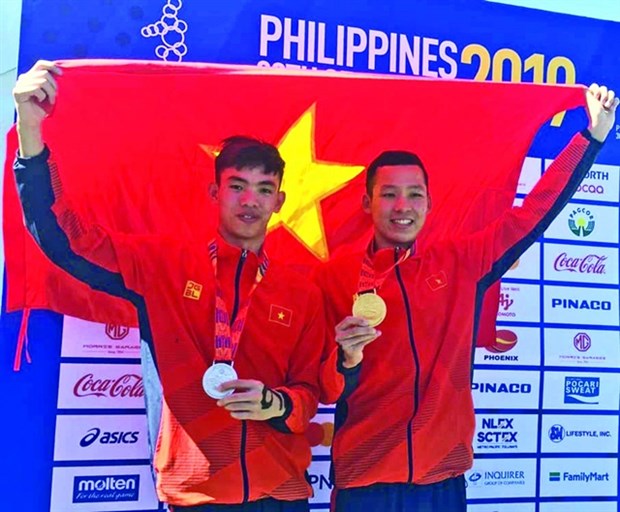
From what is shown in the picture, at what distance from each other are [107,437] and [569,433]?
7.70 ft

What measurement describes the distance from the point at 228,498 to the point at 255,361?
44 centimetres

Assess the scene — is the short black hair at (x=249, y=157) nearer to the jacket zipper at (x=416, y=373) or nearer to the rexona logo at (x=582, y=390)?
the jacket zipper at (x=416, y=373)

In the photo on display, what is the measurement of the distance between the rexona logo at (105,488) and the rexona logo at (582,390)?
7.27ft

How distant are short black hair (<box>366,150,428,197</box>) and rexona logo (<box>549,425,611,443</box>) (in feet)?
5.64

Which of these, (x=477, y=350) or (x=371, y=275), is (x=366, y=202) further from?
(x=477, y=350)

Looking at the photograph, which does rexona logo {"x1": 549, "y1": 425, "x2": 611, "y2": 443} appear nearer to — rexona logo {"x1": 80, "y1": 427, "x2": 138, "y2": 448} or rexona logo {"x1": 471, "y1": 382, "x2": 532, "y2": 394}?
rexona logo {"x1": 471, "y1": 382, "x2": 532, "y2": 394}

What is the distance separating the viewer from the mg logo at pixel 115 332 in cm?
304

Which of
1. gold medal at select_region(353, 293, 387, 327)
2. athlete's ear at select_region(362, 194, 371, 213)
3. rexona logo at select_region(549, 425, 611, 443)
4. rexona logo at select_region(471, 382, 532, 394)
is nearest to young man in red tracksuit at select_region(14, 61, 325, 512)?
gold medal at select_region(353, 293, 387, 327)

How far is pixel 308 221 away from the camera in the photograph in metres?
2.84

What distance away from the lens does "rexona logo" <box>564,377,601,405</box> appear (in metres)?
3.61

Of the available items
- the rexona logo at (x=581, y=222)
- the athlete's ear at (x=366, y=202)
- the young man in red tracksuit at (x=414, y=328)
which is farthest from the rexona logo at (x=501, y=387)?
the athlete's ear at (x=366, y=202)

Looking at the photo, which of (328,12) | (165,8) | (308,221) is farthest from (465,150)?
(165,8)

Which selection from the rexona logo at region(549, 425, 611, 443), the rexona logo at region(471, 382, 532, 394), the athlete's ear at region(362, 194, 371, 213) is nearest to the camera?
the athlete's ear at region(362, 194, 371, 213)

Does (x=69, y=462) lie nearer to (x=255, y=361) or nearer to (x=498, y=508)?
(x=255, y=361)
